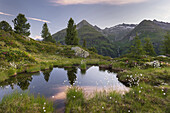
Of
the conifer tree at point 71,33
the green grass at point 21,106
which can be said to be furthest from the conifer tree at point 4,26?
the green grass at point 21,106

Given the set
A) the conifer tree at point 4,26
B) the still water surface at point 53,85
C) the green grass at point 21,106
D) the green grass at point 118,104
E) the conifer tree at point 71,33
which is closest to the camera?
the green grass at point 21,106

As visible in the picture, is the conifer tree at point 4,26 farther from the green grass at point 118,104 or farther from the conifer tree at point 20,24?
the green grass at point 118,104

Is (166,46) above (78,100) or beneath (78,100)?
above

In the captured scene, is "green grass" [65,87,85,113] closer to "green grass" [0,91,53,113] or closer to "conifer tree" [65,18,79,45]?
"green grass" [0,91,53,113]

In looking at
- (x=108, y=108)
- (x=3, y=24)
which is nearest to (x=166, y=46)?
(x=108, y=108)

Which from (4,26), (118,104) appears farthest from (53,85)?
(4,26)

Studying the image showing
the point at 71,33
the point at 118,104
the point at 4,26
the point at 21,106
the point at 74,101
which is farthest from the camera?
the point at 71,33

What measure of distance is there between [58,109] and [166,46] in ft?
163

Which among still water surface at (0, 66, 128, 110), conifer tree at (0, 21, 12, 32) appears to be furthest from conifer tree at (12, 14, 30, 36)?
still water surface at (0, 66, 128, 110)

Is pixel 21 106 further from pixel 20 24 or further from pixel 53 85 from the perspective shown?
pixel 20 24

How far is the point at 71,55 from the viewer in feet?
115

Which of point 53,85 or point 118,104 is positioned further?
point 53,85

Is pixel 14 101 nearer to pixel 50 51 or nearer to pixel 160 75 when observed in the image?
pixel 160 75

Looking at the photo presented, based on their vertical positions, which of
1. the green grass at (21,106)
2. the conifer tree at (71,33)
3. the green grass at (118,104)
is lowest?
the green grass at (118,104)
